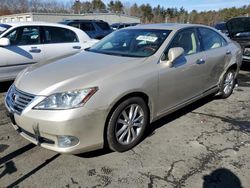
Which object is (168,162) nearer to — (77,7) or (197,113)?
(197,113)

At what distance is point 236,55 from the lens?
5.79 meters

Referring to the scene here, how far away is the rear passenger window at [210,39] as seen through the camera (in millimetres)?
4883

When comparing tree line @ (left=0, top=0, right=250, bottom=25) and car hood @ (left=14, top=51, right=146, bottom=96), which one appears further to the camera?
tree line @ (left=0, top=0, right=250, bottom=25)

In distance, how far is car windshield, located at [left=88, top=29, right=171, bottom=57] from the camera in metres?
4.02

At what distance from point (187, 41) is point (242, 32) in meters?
5.47

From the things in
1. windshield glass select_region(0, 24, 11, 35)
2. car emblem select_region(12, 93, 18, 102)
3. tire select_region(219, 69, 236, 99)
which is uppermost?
windshield glass select_region(0, 24, 11, 35)

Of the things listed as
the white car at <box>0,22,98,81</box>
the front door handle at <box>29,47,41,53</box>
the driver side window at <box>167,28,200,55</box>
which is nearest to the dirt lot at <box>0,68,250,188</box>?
the driver side window at <box>167,28,200,55</box>

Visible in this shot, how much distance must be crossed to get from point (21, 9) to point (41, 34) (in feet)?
220

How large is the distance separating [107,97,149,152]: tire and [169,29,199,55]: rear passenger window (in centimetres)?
111

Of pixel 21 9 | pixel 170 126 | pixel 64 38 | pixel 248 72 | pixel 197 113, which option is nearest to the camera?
pixel 170 126

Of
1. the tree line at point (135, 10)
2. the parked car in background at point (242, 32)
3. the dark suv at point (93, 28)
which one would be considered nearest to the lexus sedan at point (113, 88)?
the parked car in background at point (242, 32)

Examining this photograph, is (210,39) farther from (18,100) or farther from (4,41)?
(4,41)

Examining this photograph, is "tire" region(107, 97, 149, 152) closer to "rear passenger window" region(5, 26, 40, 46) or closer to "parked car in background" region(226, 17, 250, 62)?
"rear passenger window" region(5, 26, 40, 46)

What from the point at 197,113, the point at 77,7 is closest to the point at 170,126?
the point at 197,113
